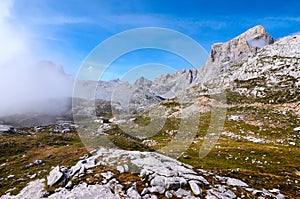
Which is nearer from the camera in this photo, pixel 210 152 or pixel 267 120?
pixel 210 152

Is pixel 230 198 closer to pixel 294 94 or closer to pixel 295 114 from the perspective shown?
pixel 295 114

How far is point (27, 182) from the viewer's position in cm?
4525

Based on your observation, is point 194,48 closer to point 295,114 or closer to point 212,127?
point 212,127

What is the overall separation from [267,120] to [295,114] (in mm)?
15107

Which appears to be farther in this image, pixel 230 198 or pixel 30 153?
pixel 30 153

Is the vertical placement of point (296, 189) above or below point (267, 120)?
below

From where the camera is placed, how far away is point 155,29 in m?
43.9

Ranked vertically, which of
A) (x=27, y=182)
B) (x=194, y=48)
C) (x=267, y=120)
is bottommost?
(x=27, y=182)

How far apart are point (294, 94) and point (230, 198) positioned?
136m

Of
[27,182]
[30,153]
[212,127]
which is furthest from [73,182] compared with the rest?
[212,127]

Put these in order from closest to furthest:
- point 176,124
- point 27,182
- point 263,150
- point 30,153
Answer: point 27,182 < point 30,153 < point 263,150 < point 176,124

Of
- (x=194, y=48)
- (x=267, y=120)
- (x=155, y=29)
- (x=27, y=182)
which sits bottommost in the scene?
(x=27, y=182)

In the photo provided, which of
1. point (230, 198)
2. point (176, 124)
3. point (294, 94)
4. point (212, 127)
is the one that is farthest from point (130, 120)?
point (230, 198)

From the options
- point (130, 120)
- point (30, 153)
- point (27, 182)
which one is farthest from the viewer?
point (130, 120)
